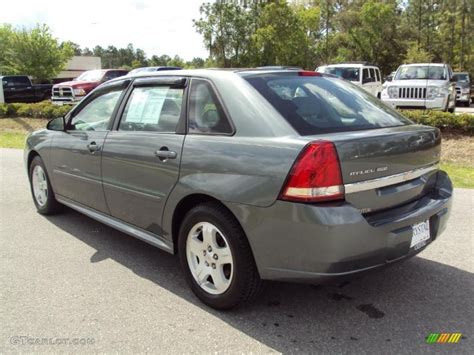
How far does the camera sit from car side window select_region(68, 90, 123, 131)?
452 cm

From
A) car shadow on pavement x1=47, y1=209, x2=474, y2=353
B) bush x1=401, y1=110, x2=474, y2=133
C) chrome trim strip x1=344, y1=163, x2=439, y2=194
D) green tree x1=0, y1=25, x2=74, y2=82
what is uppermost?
green tree x1=0, y1=25, x2=74, y2=82

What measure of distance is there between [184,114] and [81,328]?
66.3 inches

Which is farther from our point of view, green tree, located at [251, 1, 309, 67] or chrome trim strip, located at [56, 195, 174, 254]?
green tree, located at [251, 1, 309, 67]

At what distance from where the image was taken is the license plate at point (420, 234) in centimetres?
319

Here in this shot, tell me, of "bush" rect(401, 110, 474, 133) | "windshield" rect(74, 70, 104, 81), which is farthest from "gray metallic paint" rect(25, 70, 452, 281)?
"windshield" rect(74, 70, 104, 81)

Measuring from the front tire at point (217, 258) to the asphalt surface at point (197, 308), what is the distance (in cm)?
14

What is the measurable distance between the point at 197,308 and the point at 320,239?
1173 mm

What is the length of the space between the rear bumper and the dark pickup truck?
26.0m

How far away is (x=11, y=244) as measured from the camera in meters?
4.86

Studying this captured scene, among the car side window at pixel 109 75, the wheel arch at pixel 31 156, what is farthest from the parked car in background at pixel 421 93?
the car side window at pixel 109 75

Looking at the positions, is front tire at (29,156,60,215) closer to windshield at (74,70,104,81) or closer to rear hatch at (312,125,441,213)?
rear hatch at (312,125,441,213)

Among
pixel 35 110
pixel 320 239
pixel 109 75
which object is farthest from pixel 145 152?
pixel 109 75

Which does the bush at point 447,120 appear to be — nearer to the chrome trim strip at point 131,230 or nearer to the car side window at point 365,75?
the chrome trim strip at point 131,230

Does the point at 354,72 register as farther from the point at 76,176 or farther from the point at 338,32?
the point at 338,32
